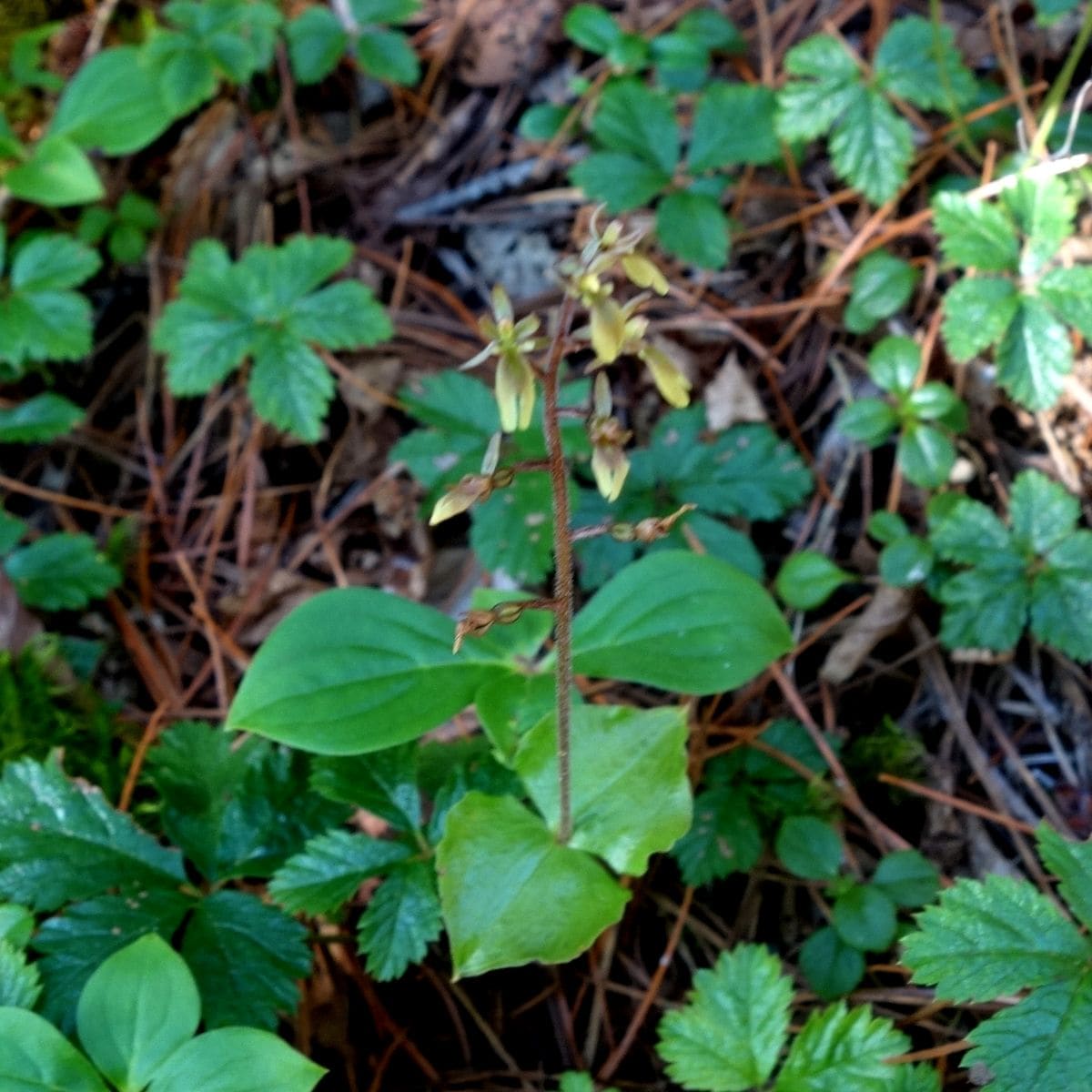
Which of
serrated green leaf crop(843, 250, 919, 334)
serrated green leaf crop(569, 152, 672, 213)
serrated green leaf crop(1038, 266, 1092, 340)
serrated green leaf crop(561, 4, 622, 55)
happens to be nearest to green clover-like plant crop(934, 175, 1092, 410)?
serrated green leaf crop(1038, 266, 1092, 340)

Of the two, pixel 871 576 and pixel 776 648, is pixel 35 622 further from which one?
pixel 871 576

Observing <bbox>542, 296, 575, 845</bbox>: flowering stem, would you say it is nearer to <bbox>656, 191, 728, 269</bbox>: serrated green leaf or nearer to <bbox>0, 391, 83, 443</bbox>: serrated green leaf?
<bbox>656, 191, 728, 269</bbox>: serrated green leaf

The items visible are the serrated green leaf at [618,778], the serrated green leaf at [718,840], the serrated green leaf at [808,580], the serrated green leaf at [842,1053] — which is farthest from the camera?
the serrated green leaf at [808,580]

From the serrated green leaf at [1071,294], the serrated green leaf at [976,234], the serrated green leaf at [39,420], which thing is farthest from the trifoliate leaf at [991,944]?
the serrated green leaf at [39,420]

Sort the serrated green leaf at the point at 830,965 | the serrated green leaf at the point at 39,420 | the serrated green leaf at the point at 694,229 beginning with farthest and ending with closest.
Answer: the serrated green leaf at the point at 39,420 < the serrated green leaf at the point at 694,229 < the serrated green leaf at the point at 830,965

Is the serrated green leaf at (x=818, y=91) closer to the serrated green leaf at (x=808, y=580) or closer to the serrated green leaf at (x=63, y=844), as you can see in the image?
the serrated green leaf at (x=808, y=580)

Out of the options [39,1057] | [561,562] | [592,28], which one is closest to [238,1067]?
[39,1057]

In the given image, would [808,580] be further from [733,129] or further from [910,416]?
[733,129]
